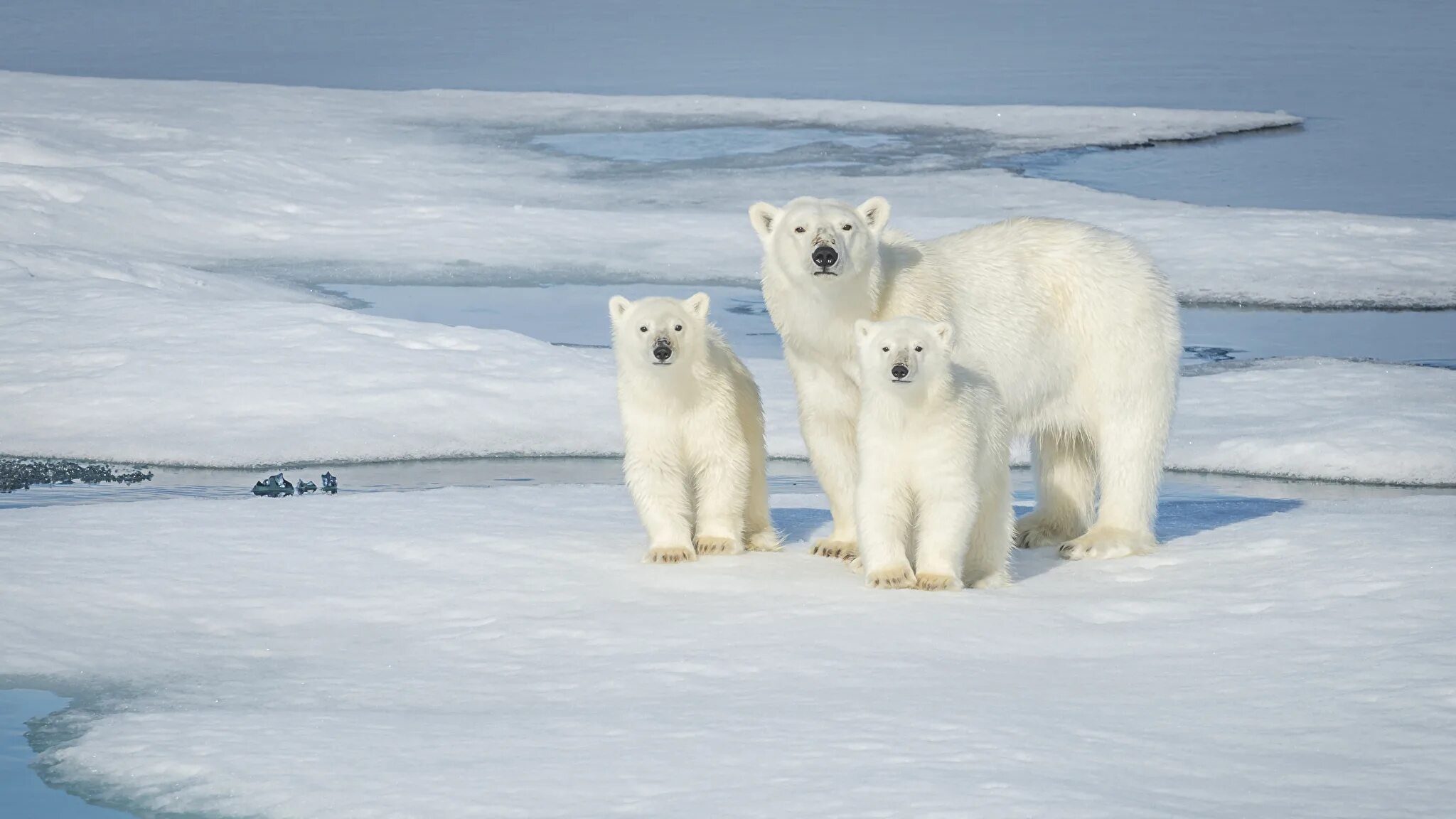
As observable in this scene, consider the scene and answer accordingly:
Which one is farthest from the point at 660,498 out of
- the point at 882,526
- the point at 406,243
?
the point at 406,243

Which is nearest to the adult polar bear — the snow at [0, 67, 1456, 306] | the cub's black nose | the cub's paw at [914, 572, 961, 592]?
the cub's black nose

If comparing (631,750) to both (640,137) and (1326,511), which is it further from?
(640,137)

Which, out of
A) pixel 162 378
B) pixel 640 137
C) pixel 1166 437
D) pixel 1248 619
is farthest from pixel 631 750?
pixel 640 137

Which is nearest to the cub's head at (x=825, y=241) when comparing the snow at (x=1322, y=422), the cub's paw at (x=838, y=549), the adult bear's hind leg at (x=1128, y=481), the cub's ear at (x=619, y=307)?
the cub's ear at (x=619, y=307)

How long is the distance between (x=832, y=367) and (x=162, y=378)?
381cm

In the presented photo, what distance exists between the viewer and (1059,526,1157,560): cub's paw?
17.3ft

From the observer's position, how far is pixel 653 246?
11453 mm

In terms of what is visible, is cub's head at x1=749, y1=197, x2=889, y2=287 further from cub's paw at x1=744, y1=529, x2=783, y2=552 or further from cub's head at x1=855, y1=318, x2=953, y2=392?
cub's paw at x1=744, y1=529, x2=783, y2=552

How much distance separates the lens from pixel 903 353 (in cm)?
445

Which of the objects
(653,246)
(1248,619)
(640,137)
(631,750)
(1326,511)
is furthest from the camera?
(640,137)

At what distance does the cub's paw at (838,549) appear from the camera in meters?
5.18

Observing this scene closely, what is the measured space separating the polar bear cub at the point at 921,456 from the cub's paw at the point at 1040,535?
2.68 feet

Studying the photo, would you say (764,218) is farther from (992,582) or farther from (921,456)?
(992,582)

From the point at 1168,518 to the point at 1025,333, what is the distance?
119 cm
